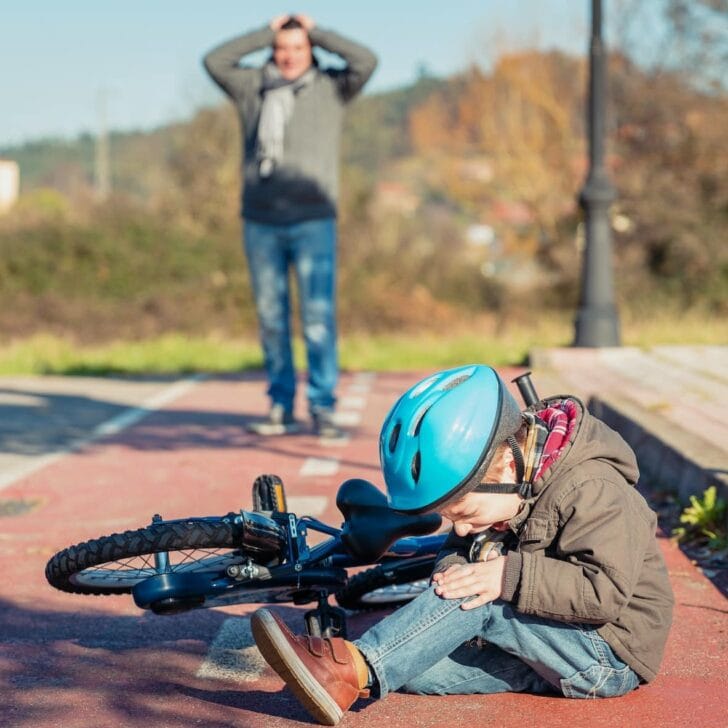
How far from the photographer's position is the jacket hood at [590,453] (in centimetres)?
311

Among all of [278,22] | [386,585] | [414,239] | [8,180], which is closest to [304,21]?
Answer: [278,22]

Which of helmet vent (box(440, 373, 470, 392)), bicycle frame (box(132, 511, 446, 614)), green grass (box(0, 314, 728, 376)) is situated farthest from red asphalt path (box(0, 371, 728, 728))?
green grass (box(0, 314, 728, 376))

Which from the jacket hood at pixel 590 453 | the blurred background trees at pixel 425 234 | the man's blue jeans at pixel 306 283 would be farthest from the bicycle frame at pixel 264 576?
the blurred background trees at pixel 425 234

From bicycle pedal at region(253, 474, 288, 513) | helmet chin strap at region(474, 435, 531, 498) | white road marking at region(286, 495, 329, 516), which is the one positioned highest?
helmet chin strap at region(474, 435, 531, 498)

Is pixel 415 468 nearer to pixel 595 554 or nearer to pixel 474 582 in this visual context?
pixel 474 582

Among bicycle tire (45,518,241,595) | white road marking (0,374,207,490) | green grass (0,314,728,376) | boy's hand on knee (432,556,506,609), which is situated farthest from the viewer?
green grass (0,314,728,376)

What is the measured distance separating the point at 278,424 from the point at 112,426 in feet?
4.81

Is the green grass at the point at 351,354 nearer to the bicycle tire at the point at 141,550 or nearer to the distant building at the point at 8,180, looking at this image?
the bicycle tire at the point at 141,550

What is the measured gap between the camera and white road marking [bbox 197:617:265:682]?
3.49 meters

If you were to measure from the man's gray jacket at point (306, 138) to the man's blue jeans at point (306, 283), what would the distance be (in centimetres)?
10

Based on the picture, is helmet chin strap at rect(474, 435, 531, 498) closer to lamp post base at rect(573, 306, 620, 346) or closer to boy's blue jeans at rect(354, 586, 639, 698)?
boy's blue jeans at rect(354, 586, 639, 698)

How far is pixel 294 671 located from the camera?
9.84ft

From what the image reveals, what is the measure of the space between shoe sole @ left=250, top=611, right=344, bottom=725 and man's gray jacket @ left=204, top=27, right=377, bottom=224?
5.03 meters

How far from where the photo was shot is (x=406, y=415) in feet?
10.1
